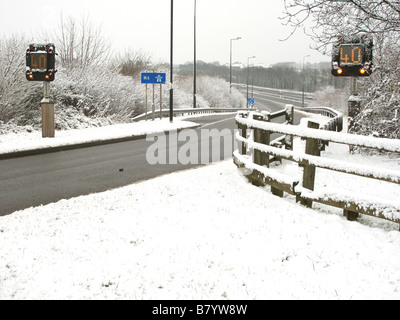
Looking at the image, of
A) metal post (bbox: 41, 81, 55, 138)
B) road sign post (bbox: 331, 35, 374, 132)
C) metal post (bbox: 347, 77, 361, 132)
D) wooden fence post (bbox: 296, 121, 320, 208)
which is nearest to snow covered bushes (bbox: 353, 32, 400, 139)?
metal post (bbox: 347, 77, 361, 132)

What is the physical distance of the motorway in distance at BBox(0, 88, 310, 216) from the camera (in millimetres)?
7680

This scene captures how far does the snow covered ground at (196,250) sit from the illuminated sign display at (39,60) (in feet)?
28.5

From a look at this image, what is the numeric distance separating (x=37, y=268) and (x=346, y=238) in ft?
12.0

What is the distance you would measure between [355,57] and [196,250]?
838 cm

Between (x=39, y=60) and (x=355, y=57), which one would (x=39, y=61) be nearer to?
(x=39, y=60)

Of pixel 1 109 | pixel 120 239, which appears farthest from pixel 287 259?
pixel 1 109

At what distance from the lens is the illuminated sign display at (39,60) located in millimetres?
13859

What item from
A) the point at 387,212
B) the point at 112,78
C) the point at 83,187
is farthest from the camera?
the point at 112,78

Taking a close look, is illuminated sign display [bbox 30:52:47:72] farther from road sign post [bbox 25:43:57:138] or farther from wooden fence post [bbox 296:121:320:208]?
wooden fence post [bbox 296:121:320:208]

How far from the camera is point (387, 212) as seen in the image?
5.09 metres

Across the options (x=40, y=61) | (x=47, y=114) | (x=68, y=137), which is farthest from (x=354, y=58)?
(x=47, y=114)

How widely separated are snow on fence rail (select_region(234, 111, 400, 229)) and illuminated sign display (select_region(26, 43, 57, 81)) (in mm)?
9078

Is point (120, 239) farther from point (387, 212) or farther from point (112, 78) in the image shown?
point (112, 78)
